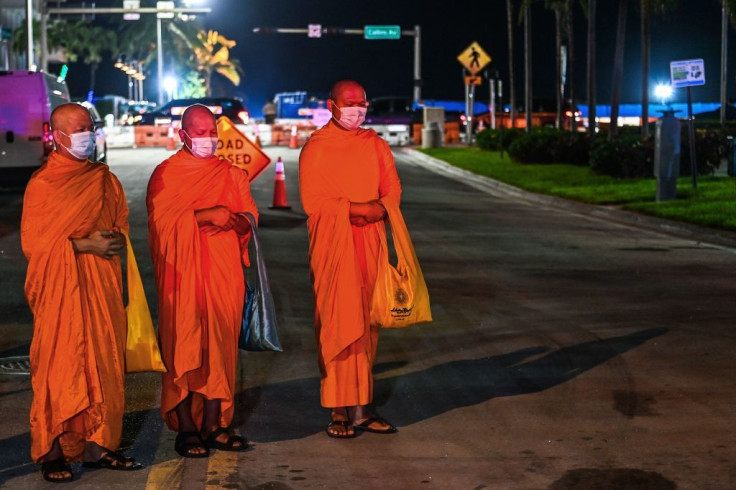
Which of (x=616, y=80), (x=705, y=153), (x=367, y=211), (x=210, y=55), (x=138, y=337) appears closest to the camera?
(x=138, y=337)

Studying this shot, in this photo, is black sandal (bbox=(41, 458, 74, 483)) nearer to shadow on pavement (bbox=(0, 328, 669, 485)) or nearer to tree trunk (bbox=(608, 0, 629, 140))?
shadow on pavement (bbox=(0, 328, 669, 485))

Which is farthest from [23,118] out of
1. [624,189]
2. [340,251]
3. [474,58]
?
[474,58]

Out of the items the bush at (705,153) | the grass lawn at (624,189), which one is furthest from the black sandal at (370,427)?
the bush at (705,153)

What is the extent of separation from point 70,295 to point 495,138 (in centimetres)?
4097

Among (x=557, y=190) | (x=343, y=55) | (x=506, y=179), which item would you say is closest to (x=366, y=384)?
(x=557, y=190)

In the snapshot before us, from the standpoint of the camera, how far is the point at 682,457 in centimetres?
722

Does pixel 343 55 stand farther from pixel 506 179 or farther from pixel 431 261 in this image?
pixel 431 261

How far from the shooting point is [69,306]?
664 cm

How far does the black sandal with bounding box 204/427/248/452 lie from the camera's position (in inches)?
289

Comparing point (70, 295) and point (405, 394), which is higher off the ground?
point (70, 295)

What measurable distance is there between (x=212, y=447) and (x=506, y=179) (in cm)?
2542

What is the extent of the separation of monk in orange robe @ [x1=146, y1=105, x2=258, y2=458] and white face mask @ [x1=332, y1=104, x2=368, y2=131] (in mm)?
644

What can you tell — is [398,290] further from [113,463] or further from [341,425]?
[113,463]

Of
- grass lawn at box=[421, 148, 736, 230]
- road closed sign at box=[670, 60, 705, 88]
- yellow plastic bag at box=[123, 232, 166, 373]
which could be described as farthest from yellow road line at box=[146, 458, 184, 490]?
road closed sign at box=[670, 60, 705, 88]
